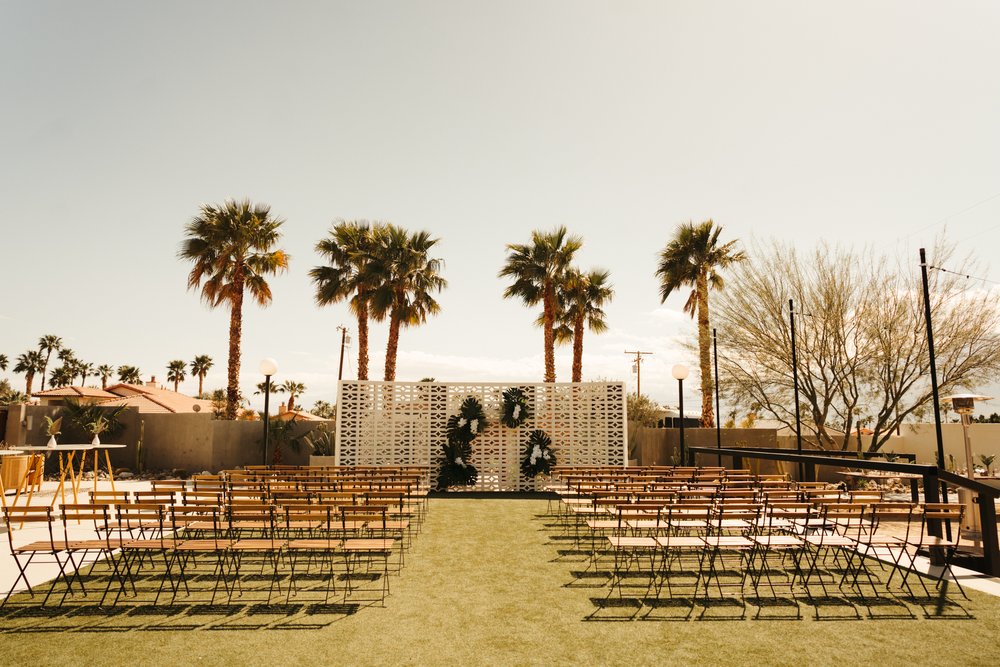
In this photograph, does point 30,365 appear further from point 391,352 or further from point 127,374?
point 391,352

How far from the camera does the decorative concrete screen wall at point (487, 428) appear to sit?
1583 centimetres

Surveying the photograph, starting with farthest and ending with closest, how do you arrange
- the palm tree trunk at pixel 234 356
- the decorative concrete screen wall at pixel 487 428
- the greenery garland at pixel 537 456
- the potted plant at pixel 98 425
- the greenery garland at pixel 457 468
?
the palm tree trunk at pixel 234 356
the potted plant at pixel 98 425
the decorative concrete screen wall at pixel 487 428
the greenery garland at pixel 537 456
the greenery garland at pixel 457 468

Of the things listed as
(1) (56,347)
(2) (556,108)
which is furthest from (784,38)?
(1) (56,347)

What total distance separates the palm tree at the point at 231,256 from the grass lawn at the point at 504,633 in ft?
52.4

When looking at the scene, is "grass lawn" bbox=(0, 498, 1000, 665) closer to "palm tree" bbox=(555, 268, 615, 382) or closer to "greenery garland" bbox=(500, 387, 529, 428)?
"greenery garland" bbox=(500, 387, 529, 428)

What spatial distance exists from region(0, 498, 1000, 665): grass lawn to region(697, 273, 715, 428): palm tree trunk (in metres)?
15.1

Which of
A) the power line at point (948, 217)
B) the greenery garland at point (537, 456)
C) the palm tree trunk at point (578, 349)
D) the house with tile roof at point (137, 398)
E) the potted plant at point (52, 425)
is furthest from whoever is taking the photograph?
the house with tile roof at point (137, 398)

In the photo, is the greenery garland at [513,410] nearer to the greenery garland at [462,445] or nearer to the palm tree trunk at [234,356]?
the greenery garland at [462,445]

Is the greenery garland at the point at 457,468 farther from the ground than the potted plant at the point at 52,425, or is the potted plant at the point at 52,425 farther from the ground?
the potted plant at the point at 52,425

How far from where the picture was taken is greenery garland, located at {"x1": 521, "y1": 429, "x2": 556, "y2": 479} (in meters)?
15.7

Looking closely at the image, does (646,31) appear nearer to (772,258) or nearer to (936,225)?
(772,258)

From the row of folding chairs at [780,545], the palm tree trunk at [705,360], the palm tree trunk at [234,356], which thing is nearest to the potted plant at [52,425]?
the palm tree trunk at [234,356]

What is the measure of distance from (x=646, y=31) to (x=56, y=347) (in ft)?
219

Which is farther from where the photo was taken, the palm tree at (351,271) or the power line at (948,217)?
the palm tree at (351,271)
